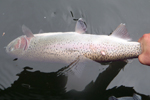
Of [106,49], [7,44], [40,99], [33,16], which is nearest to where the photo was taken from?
[106,49]

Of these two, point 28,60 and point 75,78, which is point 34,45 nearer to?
point 28,60

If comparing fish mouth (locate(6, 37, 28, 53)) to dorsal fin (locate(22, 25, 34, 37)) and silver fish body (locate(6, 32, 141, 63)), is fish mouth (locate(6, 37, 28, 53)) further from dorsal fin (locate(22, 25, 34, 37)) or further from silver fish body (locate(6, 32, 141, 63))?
dorsal fin (locate(22, 25, 34, 37))

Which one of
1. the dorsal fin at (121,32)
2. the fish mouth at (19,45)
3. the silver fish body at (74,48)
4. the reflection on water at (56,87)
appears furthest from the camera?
the reflection on water at (56,87)

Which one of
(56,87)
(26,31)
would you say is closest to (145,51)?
(56,87)

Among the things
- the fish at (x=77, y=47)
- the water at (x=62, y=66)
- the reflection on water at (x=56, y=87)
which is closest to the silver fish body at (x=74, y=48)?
the fish at (x=77, y=47)

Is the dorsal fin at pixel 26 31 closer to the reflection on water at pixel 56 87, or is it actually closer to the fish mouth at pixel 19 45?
the fish mouth at pixel 19 45

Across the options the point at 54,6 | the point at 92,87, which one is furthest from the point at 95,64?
the point at 54,6

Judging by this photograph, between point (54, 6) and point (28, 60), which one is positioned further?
point (54, 6)

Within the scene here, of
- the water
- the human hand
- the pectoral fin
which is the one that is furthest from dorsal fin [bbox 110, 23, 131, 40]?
the pectoral fin
